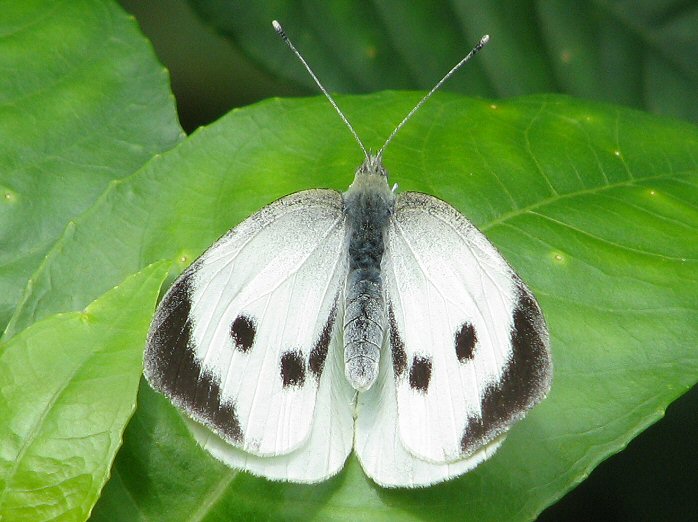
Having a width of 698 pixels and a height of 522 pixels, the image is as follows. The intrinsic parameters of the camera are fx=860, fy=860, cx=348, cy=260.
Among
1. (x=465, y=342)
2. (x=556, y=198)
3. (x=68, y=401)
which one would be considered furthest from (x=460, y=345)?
(x=68, y=401)

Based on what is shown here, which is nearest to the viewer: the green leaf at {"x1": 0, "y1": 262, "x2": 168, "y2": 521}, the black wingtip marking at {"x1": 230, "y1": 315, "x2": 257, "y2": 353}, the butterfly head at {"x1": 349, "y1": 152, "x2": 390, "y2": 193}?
the green leaf at {"x1": 0, "y1": 262, "x2": 168, "y2": 521}

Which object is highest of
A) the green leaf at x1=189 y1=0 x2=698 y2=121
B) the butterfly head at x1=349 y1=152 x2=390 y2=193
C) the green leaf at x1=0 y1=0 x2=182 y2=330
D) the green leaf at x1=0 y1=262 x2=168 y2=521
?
the green leaf at x1=0 y1=0 x2=182 y2=330

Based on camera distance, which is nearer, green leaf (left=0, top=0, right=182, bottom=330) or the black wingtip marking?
the black wingtip marking

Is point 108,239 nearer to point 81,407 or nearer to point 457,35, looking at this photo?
point 81,407

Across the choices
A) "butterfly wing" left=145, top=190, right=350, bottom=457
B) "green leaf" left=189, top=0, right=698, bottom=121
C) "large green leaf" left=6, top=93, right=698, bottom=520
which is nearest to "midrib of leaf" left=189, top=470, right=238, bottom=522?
"large green leaf" left=6, top=93, right=698, bottom=520

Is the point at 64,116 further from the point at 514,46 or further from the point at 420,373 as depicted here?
the point at 514,46

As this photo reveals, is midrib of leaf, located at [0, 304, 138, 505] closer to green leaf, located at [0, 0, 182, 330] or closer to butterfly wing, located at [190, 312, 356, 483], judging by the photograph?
butterfly wing, located at [190, 312, 356, 483]

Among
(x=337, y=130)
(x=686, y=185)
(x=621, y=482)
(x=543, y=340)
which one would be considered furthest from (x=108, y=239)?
(x=621, y=482)
